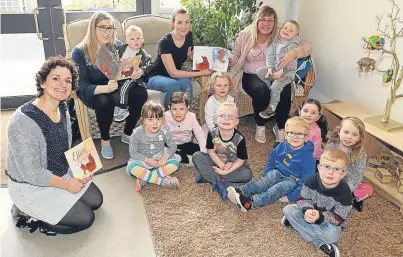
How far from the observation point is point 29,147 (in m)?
1.83

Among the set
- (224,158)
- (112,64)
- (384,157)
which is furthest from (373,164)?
(112,64)

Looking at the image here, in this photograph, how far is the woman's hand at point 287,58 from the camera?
3.08 m

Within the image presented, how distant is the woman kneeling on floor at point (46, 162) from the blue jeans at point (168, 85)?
1016mm

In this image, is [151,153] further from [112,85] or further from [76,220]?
[76,220]

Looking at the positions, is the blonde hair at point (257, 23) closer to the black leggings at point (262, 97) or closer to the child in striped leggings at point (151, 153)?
the black leggings at point (262, 97)

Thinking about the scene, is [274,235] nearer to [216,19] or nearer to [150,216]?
[150,216]

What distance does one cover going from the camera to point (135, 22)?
336 cm

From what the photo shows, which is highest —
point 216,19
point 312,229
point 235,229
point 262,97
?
point 216,19

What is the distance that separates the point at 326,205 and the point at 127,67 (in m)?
1.71

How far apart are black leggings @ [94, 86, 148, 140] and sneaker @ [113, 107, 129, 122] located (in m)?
0.05

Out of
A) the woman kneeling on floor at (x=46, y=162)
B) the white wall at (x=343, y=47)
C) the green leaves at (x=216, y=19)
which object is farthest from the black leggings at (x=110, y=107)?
the white wall at (x=343, y=47)

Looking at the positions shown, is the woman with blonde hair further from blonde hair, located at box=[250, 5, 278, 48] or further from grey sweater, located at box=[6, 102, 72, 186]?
grey sweater, located at box=[6, 102, 72, 186]

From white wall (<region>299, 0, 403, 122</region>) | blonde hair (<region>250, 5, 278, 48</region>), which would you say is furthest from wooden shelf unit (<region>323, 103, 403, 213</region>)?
blonde hair (<region>250, 5, 278, 48</region>)

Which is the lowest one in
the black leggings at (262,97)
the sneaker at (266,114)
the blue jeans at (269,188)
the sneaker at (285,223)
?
the sneaker at (285,223)
